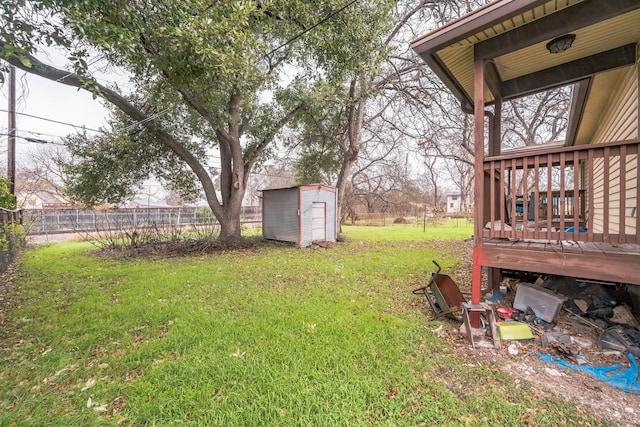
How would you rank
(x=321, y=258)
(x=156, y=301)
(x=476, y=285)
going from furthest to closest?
(x=321, y=258)
(x=156, y=301)
(x=476, y=285)

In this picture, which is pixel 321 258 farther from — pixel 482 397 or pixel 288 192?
pixel 482 397

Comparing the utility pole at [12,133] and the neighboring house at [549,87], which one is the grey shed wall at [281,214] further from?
the utility pole at [12,133]

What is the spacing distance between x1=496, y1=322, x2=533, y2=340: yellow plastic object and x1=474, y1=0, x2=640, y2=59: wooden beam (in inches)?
117

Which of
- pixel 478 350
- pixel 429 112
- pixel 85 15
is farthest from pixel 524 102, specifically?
pixel 85 15

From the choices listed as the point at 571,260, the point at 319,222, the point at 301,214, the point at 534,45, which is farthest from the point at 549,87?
the point at 319,222

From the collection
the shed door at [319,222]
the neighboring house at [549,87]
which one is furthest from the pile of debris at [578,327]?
the shed door at [319,222]

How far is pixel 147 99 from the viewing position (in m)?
8.76

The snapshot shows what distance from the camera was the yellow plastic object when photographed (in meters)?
2.72

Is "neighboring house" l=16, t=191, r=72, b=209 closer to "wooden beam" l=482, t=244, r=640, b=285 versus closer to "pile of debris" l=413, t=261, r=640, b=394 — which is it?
"pile of debris" l=413, t=261, r=640, b=394

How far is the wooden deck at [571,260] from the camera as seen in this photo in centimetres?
240

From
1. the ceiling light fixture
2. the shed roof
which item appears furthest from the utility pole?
the ceiling light fixture

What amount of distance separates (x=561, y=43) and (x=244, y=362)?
4.99m

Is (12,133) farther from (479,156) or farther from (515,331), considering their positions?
(515,331)

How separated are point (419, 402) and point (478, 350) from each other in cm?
105
